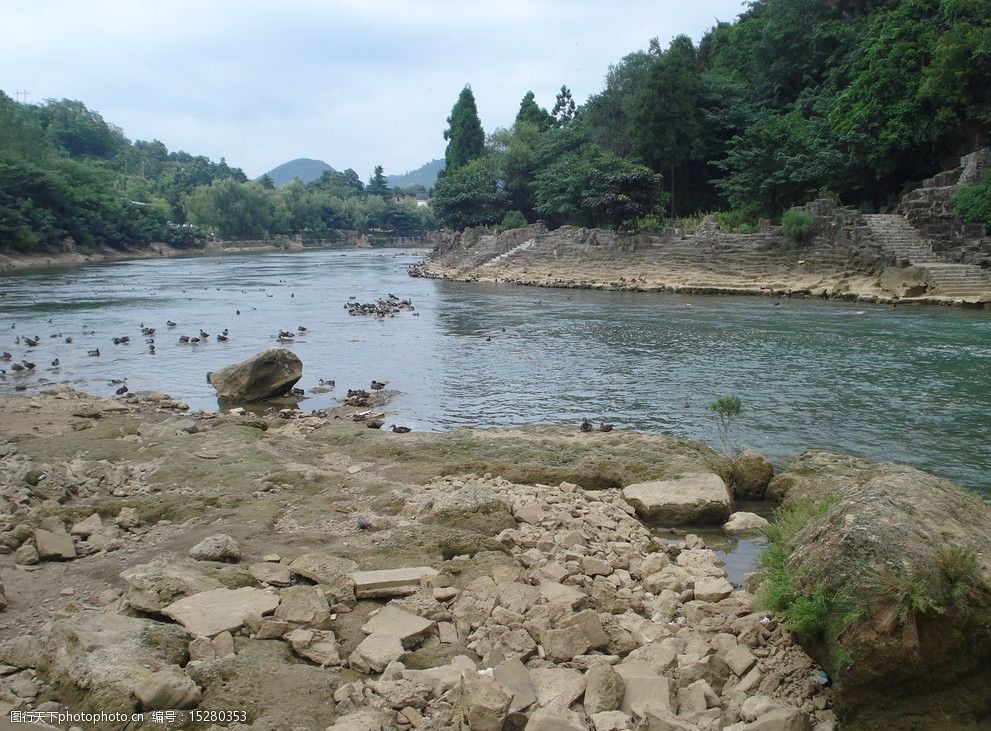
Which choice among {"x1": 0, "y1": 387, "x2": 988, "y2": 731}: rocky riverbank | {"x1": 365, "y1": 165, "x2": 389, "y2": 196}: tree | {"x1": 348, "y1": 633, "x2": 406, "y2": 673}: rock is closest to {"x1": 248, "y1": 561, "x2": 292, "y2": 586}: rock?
{"x1": 0, "y1": 387, "x2": 988, "y2": 731}: rocky riverbank

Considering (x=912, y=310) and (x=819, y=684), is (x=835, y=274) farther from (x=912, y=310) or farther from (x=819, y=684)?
(x=819, y=684)

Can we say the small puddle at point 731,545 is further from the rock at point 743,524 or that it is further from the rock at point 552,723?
the rock at point 552,723

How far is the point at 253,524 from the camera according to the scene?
696 cm

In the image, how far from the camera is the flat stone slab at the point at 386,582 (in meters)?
5.34

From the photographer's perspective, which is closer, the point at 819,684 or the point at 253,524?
the point at 819,684

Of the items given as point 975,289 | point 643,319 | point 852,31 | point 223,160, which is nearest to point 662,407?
point 643,319

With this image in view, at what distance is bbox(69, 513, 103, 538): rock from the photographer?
6688 millimetres

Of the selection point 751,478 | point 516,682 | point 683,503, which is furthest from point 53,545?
point 751,478

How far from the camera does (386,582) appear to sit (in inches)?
213

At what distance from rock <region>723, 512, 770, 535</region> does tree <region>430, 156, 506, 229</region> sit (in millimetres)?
51406

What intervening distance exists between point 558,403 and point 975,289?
20448 mm

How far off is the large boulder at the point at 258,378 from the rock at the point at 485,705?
38.2 feet

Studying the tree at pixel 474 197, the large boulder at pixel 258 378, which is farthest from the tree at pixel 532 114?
the large boulder at pixel 258 378

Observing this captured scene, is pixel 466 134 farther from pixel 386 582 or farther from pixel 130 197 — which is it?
pixel 386 582
